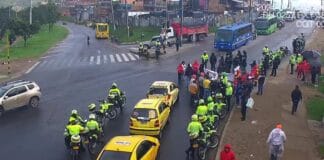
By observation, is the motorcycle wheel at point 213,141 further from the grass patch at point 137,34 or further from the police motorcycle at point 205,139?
the grass patch at point 137,34

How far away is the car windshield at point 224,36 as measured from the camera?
5056cm

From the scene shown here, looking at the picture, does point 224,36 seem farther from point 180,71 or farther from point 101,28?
point 101,28

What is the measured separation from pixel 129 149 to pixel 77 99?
13847 mm

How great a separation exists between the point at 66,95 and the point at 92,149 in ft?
37.3

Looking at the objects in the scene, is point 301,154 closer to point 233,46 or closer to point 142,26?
point 233,46

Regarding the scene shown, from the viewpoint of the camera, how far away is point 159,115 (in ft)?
67.5

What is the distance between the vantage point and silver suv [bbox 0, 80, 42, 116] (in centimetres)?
2503

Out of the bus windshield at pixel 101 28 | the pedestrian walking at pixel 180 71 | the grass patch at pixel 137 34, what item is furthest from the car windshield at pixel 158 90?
the bus windshield at pixel 101 28

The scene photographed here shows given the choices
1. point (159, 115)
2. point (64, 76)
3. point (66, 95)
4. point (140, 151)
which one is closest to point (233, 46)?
point (64, 76)

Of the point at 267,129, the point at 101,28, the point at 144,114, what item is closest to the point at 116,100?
the point at 144,114

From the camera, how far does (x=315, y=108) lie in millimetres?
27250

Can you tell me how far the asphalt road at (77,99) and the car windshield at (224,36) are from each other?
Result: 8.47 ft

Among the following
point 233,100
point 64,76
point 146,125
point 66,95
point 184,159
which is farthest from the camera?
point 64,76

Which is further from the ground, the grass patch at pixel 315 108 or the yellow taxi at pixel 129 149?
the yellow taxi at pixel 129 149
